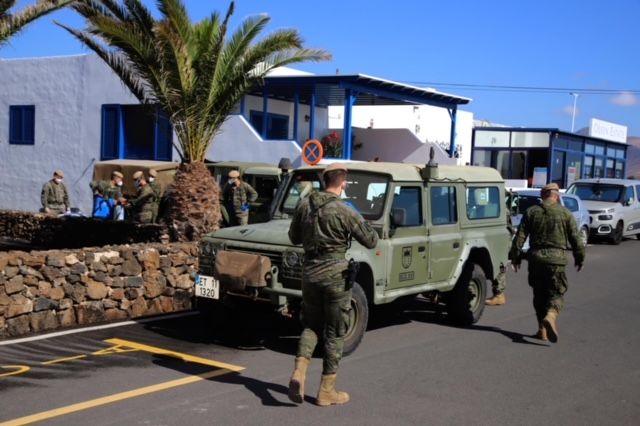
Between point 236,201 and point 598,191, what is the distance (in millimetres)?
13093

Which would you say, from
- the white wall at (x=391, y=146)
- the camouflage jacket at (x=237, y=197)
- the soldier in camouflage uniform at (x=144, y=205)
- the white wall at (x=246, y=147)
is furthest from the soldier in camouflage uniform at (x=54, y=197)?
the white wall at (x=391, y=146)

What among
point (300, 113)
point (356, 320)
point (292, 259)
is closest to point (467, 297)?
point (356, 320)

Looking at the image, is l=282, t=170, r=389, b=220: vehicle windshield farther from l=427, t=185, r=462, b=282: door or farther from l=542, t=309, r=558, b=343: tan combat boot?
l=542, t=309, r=558, b=343: tan combat boot

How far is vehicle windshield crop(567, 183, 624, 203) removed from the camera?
21672mm

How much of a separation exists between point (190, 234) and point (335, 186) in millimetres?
5998

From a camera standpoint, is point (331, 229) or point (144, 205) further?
point (144, 205)

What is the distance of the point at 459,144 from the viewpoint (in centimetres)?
3438

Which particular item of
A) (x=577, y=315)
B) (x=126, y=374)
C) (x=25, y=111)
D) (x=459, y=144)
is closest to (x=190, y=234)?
(x=126, y=374)

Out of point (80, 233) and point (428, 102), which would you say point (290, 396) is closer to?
point (80, 233)

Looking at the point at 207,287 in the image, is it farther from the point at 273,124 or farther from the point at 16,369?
the point at 273,124

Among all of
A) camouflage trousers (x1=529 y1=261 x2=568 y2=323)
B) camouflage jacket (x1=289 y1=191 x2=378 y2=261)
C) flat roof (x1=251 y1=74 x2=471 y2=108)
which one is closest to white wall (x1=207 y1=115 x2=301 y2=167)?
flat roof (x1=251 y1=74 x2=471 y2=108)

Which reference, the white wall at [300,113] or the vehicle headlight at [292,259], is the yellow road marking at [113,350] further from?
the white wall at [300,113]

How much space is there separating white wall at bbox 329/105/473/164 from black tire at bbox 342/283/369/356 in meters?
22.1

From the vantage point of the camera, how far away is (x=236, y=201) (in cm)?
1398
